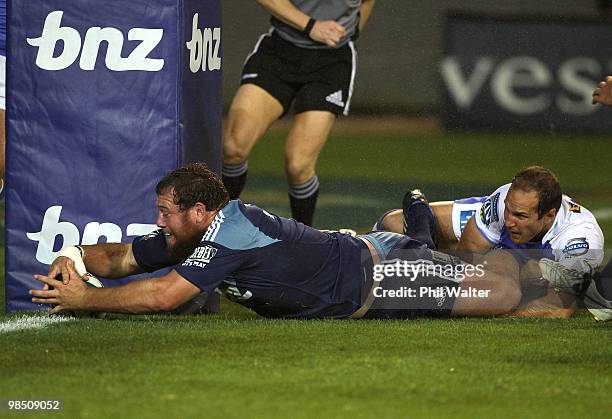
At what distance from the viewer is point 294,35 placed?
837 centimetres

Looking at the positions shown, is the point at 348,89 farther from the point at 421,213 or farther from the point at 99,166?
the point at 99,166

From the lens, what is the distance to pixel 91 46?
638 cm

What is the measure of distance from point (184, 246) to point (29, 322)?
739mm

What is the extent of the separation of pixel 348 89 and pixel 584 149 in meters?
6.77

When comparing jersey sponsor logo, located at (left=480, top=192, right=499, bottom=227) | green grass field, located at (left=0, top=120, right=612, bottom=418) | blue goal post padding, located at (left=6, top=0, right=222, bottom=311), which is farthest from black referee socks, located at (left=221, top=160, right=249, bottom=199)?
jersey sponsor logo, located at (left=480, top=192, right=499, bottom=227)

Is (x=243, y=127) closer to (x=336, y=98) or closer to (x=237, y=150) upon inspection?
A: (x=237, y=150)

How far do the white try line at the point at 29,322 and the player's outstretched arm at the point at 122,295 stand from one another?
7 centimetres

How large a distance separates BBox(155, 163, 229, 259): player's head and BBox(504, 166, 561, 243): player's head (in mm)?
1384

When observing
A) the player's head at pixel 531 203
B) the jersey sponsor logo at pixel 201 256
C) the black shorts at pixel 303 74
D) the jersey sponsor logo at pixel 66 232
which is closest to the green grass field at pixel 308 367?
the jersey sponsor logo at pixel 201 256

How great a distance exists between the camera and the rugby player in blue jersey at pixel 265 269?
5.76 meters

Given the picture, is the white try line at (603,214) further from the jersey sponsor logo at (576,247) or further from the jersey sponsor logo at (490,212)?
the jersey sponsor logo at (576,247)

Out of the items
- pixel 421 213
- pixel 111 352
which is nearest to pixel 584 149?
pixel 421 213

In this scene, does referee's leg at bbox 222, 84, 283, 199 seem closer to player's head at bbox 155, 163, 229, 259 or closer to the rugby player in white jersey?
the rugby player in white jersey

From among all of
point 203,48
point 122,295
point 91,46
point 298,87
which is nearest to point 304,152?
point 298,87
